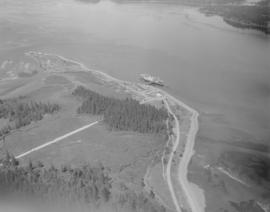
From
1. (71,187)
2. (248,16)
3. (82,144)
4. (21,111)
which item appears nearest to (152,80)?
(21,111)

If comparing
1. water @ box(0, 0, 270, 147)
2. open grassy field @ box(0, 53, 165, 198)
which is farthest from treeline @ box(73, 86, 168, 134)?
water @ box(0, 0, 270, 147)

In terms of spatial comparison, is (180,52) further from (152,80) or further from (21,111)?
(21,111)

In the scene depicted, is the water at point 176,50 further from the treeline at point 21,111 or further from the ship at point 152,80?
the treeline at point 21,111

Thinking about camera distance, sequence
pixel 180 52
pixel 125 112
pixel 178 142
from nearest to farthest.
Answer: pixel 178 142
pixel 125 112
pixel 180 52

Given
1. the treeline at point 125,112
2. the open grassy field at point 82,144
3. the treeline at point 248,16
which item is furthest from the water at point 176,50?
the open grassy field at point 82,144

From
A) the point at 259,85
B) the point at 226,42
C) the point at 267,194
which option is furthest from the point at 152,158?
the point at 226,42

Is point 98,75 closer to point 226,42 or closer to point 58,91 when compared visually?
point 58,91
